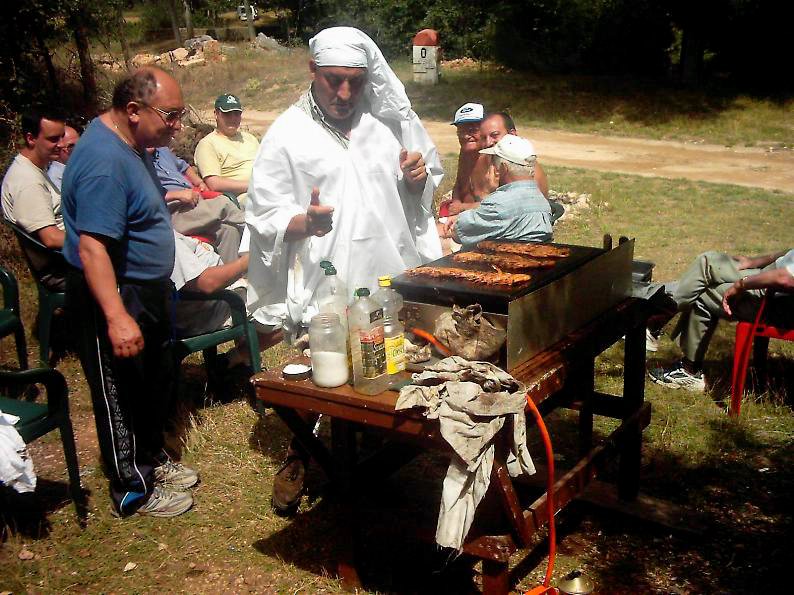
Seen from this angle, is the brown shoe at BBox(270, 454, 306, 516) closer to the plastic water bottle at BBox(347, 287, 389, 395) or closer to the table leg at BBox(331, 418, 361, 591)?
the table leg at BBox(331, 418, 361, 591)

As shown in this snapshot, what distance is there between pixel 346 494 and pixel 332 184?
134 cm

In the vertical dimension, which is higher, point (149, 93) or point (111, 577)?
point (149, 93)

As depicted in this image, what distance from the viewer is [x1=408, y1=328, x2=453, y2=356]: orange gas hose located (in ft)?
8.85

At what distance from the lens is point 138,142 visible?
131 inches

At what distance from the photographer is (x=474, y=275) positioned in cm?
280

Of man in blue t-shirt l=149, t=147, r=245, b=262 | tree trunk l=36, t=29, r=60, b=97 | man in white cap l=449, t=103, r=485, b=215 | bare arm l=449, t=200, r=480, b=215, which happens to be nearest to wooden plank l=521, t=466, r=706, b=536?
bare arm l=449, t=200, r=480, b=215

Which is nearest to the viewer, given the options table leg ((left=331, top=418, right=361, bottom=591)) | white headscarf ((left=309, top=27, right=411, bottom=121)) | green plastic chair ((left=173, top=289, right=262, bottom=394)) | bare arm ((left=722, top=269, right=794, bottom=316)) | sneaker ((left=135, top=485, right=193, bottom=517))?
table leg ((left=331, top=418, right=361, bottom=591))

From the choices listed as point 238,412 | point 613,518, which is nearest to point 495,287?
point 613,518

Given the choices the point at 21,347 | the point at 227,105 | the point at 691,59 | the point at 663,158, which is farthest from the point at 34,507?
the point at 691,59

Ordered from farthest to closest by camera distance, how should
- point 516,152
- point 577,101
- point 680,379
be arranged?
point 577,101
point 680,379
point 516,152

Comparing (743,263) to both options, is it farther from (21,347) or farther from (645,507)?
(21,347)

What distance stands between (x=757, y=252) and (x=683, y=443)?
4393 mm

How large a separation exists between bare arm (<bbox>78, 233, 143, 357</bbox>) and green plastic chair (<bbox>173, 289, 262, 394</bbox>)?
1.05 m

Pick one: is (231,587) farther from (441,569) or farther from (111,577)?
(441,569)
